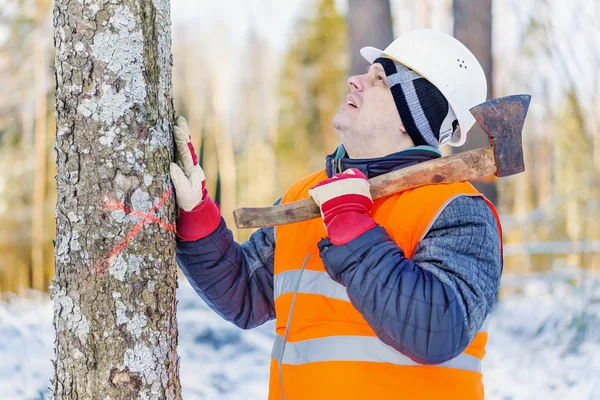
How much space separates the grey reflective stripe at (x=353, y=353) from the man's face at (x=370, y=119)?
2.23 feet

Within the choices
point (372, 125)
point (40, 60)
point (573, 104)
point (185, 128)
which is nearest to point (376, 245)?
point (372, 125)

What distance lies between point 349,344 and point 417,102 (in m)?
0.86

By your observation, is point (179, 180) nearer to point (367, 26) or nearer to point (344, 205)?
point (344, 205)

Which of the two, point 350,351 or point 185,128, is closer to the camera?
point 350,351

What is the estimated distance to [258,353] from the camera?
444cm

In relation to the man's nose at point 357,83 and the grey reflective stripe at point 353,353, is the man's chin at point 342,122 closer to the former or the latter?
the man's nose at point 357,83

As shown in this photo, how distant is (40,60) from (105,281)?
10638mm

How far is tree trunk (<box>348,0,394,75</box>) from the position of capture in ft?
20.8

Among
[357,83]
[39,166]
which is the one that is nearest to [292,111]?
[39,166]

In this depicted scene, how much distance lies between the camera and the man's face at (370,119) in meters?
2.02

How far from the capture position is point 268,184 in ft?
86.5

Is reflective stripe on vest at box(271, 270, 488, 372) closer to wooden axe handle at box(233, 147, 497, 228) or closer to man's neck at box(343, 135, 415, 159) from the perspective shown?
wooden axe handle at box(233, 147, 497, 228)

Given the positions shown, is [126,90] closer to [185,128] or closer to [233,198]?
[185,128]

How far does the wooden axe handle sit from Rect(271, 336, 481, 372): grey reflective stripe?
0.39 meters
